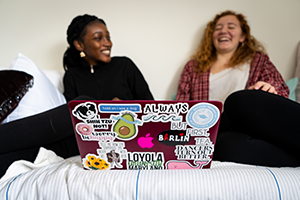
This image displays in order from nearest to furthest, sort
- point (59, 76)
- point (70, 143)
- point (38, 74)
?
point (70, 143) < point (38, 74) < point (59, 76)

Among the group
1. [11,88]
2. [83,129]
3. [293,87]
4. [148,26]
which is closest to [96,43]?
[148,26]

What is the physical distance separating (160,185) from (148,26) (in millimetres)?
1223

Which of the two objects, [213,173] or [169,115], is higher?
[169,115]

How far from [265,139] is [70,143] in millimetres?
736

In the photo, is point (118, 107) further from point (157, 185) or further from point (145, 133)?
point (157, 185)

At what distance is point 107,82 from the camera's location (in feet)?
4.00

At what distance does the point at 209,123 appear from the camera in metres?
0.41

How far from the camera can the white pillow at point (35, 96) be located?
31.3 inches

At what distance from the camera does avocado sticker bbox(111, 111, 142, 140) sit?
0.41 m

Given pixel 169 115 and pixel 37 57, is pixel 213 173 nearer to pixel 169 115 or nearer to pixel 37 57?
pixel 169 115

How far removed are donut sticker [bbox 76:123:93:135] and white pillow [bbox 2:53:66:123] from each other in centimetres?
52

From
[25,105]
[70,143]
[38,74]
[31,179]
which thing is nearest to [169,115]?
[31,179]

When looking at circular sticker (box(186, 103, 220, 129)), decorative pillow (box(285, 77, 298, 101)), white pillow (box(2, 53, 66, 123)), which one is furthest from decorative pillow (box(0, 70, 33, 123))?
decorative pillow (box(285, 77, 298, 101))

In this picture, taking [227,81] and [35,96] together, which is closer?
[35,96]
